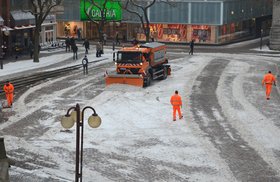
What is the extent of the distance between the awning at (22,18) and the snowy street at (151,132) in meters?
13.7

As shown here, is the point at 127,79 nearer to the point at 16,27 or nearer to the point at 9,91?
the point at 9,91

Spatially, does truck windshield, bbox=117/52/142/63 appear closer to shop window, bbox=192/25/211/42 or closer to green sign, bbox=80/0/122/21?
shop window, bbox=192/25/211/42

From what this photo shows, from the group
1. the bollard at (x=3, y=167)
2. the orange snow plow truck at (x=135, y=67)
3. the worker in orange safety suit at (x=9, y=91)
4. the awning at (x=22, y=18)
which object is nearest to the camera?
the bollard at (x=3, y=167)

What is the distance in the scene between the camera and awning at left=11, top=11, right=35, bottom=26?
51.7 meters

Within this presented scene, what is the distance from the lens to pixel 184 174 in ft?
60.9

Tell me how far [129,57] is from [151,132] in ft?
39.2

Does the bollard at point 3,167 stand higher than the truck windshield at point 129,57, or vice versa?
the truck windshield at point 129,57

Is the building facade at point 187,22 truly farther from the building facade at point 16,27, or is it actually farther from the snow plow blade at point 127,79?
the snow plow blade at point 127,79

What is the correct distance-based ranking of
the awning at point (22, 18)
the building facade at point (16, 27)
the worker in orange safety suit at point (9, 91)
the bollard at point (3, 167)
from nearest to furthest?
the bollard at point (3, 167) < the worker in orange safety suit at point (9, 91) < the building facade at point (16, 27) < the awning at point (22, 18)

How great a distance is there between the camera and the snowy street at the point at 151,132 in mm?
18906

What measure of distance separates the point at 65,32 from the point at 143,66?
40.8 m

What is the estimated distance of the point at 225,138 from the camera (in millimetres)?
22953

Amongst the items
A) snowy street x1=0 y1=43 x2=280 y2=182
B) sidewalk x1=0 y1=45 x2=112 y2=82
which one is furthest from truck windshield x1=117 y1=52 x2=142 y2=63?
sidewalk x1=0 y1=45 x2=112 y2=82

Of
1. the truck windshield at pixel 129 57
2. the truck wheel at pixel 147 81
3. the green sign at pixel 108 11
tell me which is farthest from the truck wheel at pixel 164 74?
the green sign at pixel 108 11
